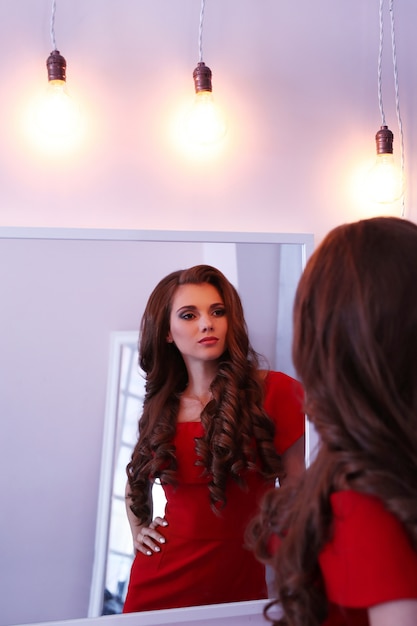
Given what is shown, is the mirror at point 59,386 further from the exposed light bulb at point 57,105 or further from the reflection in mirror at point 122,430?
the exposed light bulb at point 57,105

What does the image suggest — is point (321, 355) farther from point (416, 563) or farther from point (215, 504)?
point (215, 504)

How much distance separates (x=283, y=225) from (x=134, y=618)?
80 centimetres

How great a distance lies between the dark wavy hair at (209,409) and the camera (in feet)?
4.27

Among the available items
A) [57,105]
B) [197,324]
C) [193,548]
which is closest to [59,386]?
[197,324]

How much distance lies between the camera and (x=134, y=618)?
1.29 meters

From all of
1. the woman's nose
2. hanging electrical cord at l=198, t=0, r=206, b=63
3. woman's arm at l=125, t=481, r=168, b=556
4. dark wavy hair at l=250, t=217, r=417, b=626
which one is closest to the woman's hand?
woman's arm at l=125, t=481, r=168, b=556

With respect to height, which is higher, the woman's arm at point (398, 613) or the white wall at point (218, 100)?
the white wall at point (218, 100)

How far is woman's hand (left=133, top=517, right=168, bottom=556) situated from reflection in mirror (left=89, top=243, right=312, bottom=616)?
0.01 meters

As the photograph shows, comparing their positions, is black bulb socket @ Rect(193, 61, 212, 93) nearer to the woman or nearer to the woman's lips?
the woman

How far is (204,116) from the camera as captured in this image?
4.57 feet

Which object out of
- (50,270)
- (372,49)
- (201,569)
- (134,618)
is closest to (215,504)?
(201,569)

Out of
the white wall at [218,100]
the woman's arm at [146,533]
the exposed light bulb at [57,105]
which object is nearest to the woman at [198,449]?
the woman's arm at [146,533]

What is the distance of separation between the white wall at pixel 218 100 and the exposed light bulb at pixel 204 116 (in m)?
0.05

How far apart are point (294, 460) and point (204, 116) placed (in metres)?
0.68
